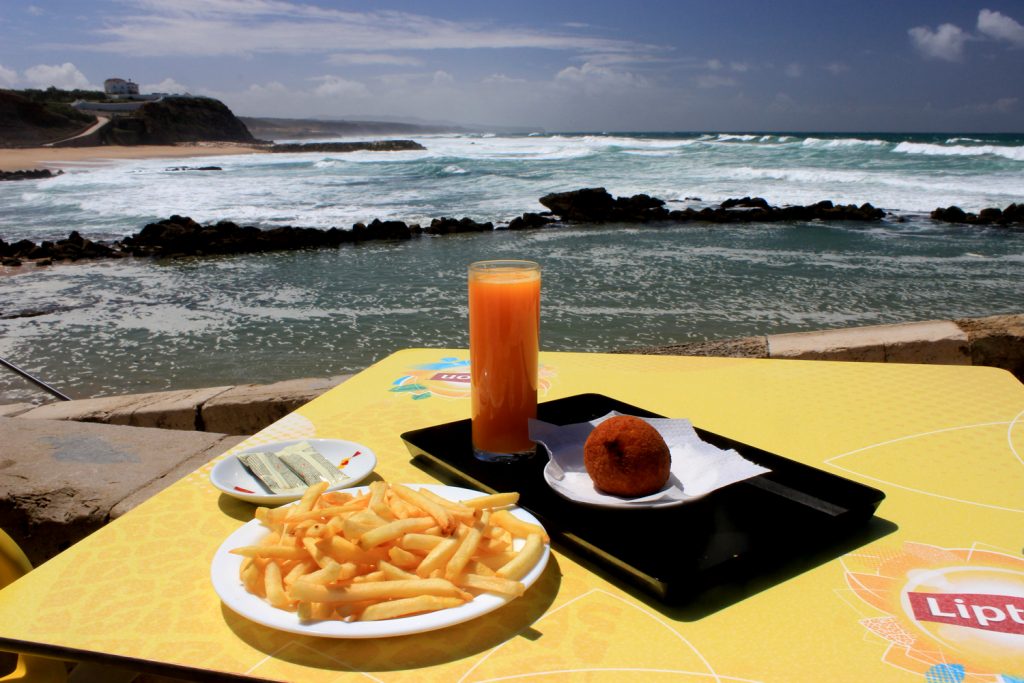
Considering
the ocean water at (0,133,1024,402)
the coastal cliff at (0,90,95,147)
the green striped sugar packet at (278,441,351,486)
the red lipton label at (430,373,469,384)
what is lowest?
the ocean water at (0,133,1024,402)

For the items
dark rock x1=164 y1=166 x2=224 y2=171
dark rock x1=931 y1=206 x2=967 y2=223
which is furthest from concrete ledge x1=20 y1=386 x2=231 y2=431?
dark rock x1=164 y1=166 x2=224 y2=171

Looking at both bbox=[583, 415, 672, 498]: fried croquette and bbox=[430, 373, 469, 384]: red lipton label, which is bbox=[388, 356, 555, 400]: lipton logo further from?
bbox=[583, 415, 672, 498]: fried croquette

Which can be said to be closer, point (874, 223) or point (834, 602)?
point (834, 602)

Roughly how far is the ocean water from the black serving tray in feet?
14.8

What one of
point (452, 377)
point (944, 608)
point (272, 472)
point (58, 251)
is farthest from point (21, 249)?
point (944, 608)

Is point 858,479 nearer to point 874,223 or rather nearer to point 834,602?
point 834,602

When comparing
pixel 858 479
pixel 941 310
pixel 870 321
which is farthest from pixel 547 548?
pixel 941 310

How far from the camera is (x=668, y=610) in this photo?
1.00 metres

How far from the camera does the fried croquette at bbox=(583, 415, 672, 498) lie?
1.19 metres

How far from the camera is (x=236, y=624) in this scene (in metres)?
0.99

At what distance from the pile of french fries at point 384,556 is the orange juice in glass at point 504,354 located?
35 centimetres

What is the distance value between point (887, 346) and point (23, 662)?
3051mm

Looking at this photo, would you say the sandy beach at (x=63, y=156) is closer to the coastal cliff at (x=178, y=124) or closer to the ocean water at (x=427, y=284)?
the coastal cliff at (x=178, y=124)

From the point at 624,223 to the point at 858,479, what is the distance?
49.3ft
